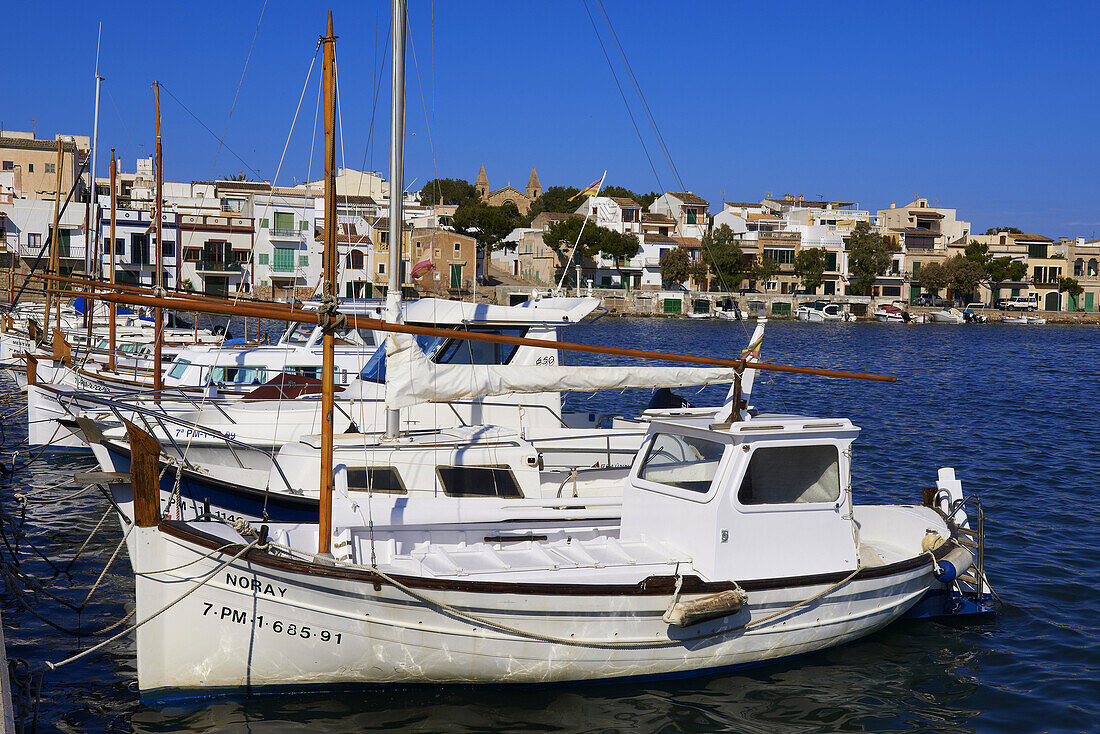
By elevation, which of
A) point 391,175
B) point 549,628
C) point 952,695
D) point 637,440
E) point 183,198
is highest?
point 183,198

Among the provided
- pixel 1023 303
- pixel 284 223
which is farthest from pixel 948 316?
pixel 284 223

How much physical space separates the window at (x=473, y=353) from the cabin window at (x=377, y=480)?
2.93 m

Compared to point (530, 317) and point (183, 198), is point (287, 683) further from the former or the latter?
point (183, 198)

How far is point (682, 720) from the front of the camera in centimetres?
1006

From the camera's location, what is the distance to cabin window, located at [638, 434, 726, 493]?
1114 cm

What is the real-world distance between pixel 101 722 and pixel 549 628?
14.8 ft

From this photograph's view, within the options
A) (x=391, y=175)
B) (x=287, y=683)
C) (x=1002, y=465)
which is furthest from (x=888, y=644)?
(x=1002, y=465)

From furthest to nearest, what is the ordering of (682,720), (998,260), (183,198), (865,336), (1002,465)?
1. (998,260)
2. (183,198)
3. (865,336)
4. (1002,465)
5. (682,720)

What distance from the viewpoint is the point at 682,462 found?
11.5 metres

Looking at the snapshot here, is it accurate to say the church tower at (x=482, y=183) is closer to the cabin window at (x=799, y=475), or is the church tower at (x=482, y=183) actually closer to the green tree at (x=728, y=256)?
the green tree at (x=728, y=256)

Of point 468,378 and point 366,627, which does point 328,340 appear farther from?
point 468,378

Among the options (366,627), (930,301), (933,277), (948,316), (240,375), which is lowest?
(366,627)

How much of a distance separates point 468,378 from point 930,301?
115853mm

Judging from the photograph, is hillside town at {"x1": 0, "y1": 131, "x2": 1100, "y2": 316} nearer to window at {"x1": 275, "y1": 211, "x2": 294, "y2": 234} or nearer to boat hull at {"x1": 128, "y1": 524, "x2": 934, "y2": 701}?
window at {"x1": 275, "y1": 211, "x2": 294, "y2": 234}
